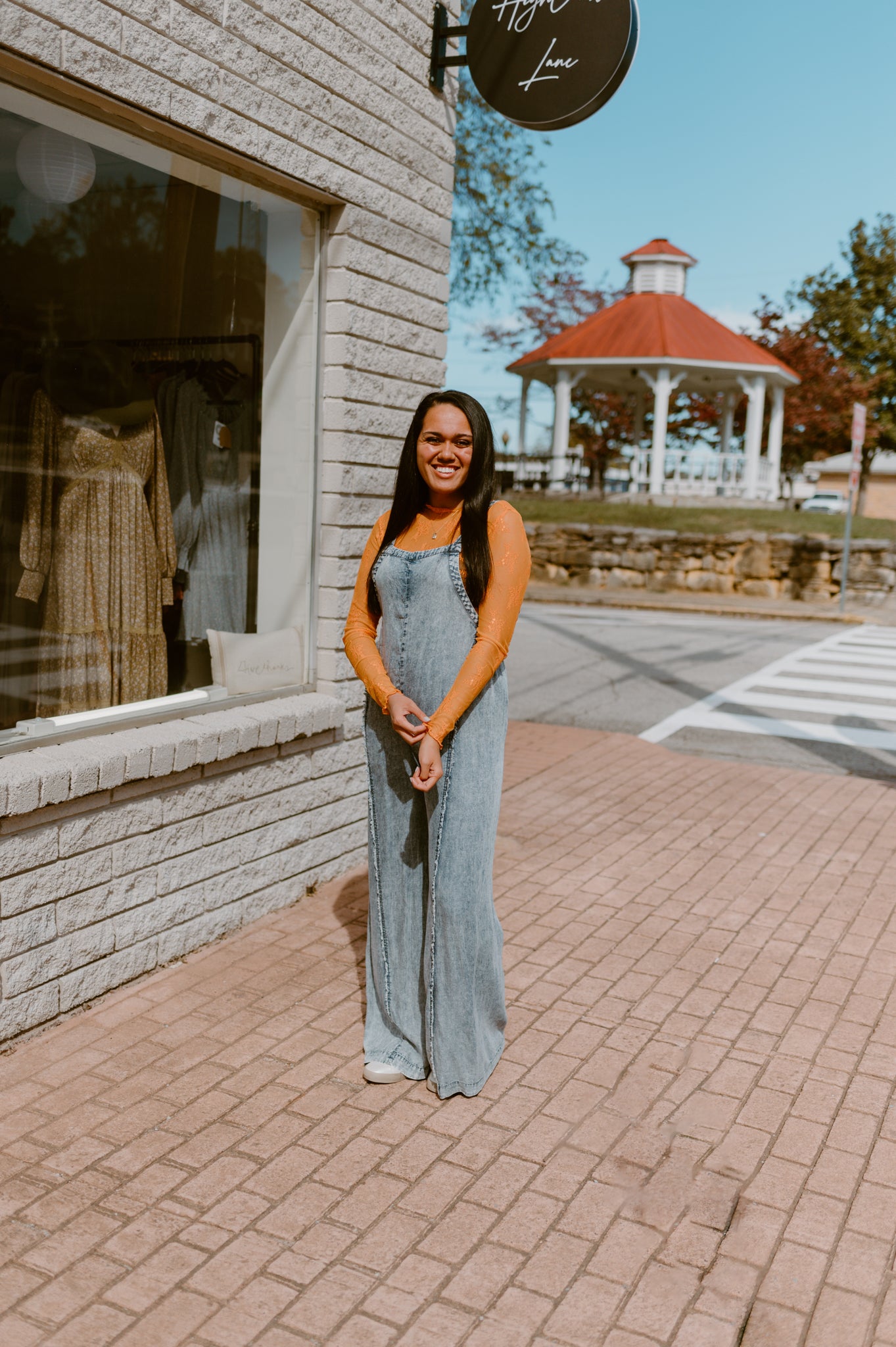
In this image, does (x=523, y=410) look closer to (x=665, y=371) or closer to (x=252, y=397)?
(x=665, y=371)

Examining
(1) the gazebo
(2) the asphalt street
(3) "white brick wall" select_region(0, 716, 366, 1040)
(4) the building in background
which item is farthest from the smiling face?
(4) the building in background

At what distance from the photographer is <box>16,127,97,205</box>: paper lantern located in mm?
3824

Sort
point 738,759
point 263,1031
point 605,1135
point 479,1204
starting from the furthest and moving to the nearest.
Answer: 1. point 738,759
2. point 263,1031
3. point 605,1135
4. point 479,1204

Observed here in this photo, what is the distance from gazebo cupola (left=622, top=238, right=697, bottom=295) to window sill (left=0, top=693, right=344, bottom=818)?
28680 mm

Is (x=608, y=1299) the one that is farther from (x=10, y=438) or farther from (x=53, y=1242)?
(x=10, y=438)

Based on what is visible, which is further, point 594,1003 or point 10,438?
point 594,1003

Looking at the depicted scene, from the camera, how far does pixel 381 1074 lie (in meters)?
3.58

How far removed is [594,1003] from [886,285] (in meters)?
35.5

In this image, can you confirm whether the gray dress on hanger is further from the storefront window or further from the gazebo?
the gazebo

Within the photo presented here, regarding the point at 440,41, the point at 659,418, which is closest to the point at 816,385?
the point at 659,418

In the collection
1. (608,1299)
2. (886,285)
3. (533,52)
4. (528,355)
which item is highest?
(886,285)

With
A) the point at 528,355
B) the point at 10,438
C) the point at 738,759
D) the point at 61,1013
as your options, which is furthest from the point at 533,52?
the point at 528,355

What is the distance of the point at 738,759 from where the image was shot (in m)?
8.77

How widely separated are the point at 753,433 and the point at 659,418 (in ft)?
10.1
